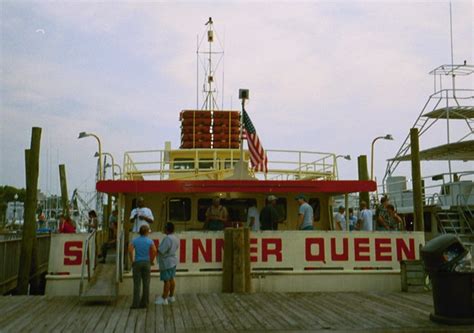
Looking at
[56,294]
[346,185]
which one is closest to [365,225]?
[346,185]

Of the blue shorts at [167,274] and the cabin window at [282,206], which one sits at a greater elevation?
the cabin window at [282,206]

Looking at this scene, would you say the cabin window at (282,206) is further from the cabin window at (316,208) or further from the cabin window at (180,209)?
the cabin window at (180,209)

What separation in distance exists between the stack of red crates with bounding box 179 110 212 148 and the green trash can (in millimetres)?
12988

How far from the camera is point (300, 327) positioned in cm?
834

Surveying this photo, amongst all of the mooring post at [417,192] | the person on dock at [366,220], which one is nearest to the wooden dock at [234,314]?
the person on dock at [366,220]

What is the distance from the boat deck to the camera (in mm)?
8367

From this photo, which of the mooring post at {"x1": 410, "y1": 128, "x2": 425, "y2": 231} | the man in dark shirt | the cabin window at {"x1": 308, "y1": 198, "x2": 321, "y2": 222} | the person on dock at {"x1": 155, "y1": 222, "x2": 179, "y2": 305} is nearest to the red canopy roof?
the man in dark shirt

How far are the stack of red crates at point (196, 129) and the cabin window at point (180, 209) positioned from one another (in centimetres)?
639

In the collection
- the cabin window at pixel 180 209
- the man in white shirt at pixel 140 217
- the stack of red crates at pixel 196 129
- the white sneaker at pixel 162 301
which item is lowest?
the white sneaker at pixel 162 301

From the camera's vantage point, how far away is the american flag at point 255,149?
14359 mm

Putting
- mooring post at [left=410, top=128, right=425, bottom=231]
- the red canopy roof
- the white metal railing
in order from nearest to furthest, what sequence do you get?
the white metal railing
the red canopy roof
mooring post at [left=410, top=128, right=425, bottom=231]

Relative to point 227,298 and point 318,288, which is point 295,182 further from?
point 227,298

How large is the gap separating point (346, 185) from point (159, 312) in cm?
603

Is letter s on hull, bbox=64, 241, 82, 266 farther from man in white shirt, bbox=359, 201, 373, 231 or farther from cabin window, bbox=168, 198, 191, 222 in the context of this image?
man in white shirt, bbox=359, 201, 373, 231
